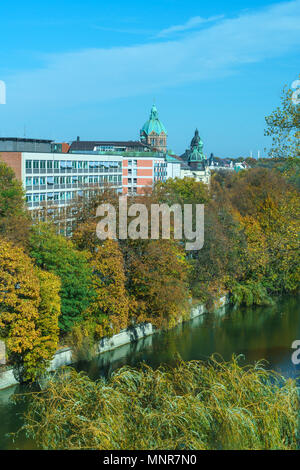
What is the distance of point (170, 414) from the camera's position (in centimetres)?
1431

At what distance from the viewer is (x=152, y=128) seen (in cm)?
12394

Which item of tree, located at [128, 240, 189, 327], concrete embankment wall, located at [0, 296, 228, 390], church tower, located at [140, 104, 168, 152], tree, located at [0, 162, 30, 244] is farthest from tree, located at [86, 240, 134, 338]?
church tower, located at [140, 104, 168, 152]

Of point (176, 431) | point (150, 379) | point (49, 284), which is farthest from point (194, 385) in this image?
point (49, 284)

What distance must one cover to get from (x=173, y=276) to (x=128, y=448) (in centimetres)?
1701

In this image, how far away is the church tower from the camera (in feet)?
404

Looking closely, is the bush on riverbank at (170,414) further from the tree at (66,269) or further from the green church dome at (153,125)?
the green church dome at (153,125)

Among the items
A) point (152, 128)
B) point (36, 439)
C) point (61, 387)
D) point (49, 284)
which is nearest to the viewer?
point (36, 439)

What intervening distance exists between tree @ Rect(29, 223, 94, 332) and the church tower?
9831 centimetres

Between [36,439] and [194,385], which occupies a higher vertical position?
[194,385]

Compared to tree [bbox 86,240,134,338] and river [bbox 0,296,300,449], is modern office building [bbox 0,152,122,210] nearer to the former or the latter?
tree [bbox 86,240,134,338]

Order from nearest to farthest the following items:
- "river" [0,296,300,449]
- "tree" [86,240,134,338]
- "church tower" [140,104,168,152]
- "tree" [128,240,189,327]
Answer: "river" [0,296,300,449] → "tree" [86,240,134,338] → "tree" [128,240,189,327] → "church tower" [140,104,168,152]

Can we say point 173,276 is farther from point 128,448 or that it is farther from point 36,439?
point 128,448

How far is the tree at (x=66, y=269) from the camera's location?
24984 millimetres

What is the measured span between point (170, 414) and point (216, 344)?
13751 mm
